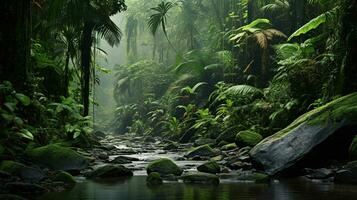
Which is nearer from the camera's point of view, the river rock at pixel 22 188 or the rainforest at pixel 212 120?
the river rock at pixel 22 188

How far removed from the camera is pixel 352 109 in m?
7.48

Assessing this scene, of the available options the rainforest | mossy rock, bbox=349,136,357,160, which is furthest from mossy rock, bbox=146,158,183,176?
mossy rock, bbox=349,136,357,160

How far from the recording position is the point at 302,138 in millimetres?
7418

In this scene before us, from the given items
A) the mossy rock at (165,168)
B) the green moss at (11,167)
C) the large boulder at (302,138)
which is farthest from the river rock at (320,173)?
the green moss at (11,167)

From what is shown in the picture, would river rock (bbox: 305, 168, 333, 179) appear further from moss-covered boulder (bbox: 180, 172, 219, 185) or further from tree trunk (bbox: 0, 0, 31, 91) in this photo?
tree trunk (bbox: 0, 0, 31, 91)

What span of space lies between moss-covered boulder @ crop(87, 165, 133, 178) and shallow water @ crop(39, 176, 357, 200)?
477 mm

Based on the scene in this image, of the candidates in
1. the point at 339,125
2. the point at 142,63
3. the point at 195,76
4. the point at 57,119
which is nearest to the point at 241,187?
the point at 339,125

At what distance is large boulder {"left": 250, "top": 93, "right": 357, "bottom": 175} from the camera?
7094mm

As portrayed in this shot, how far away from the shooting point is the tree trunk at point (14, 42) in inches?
304

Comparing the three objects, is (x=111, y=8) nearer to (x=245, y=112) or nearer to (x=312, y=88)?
(x=245, y=112)

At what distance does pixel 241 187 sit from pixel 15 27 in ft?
15.6

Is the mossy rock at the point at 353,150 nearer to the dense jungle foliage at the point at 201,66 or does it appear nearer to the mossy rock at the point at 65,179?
the dense jungle foliage at the point at 201,66

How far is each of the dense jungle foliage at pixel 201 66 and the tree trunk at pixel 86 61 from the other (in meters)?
0.03

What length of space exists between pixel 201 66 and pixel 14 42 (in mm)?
16019
